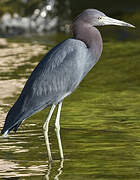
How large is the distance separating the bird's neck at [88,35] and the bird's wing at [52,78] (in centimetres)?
8

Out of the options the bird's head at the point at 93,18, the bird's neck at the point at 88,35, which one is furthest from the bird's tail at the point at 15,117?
the bird's head at the point at 93,18

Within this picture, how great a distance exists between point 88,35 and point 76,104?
3.60 meters

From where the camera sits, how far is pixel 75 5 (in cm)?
2625

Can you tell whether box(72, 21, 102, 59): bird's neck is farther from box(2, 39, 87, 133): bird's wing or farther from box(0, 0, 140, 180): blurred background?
box(0, 0, 140, 180): blurred background

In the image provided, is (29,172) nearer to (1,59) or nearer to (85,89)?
(85,89)

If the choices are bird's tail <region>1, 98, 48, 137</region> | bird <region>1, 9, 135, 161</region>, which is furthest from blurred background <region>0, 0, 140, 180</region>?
bird <region>1, 9, 135, 161</region>

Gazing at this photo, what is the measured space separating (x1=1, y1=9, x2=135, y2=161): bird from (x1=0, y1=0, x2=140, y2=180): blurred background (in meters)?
0.46

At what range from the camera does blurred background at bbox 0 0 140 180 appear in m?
8.71

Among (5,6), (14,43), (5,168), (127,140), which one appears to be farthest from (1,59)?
(5,168)

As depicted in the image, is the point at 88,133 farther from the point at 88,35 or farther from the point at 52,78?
the point at 88,35

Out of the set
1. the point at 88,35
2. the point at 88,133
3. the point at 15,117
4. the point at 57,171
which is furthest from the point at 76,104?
the point at 57,171

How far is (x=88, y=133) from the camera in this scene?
34.6 feet

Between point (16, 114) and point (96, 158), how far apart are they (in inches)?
41.5

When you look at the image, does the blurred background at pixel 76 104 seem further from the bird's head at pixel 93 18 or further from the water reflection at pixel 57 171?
the bird's head at pixel 93 18
